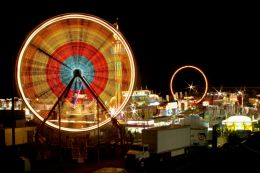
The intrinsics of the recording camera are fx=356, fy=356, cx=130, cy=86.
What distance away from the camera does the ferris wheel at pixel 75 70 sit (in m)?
19.2

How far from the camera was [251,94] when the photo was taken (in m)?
58.2

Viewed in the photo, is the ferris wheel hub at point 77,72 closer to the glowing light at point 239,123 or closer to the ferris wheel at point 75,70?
the ferris wheel at point 75,70

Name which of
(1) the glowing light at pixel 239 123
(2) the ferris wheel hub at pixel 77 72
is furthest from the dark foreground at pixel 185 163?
(1) the glowing light at pixel 239 123

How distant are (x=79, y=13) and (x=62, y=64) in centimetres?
295

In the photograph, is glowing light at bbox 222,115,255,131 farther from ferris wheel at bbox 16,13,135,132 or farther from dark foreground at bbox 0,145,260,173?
ferris wheel at bbox 16,13,135,132

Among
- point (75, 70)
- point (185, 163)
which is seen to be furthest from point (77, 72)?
point (185, 163)

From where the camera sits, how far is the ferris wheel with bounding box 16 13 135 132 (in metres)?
19.2

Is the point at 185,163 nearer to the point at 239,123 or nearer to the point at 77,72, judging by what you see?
the point at 77,72

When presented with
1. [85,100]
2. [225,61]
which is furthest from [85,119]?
[225,61]

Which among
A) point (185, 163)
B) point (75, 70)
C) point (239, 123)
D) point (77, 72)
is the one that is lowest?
point (185, 163)

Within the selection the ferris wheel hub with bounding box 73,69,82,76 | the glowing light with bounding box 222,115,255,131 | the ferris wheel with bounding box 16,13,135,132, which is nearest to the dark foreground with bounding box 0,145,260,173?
the ferris wheel with bounding box 16,13,135,132

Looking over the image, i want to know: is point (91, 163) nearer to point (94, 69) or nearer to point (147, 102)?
point (94, 69)

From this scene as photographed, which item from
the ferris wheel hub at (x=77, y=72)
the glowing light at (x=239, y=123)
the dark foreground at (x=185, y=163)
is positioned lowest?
the dark foreground at (x=185, y=163)

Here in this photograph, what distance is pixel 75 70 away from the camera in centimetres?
1941
